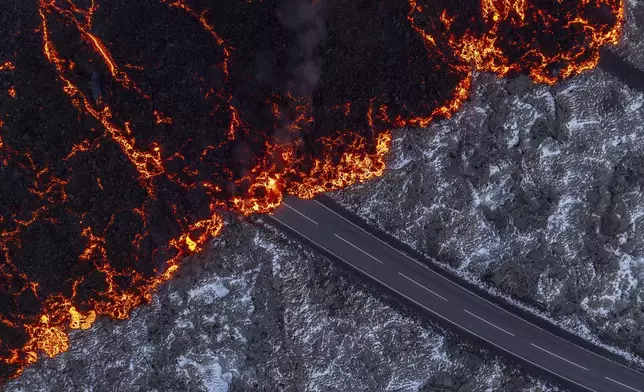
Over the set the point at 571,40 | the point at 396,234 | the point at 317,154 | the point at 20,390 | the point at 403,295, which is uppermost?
the point at 571,40

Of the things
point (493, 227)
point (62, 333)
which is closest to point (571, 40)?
point (493, 227)

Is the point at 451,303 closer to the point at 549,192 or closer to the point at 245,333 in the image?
the point at 549,192

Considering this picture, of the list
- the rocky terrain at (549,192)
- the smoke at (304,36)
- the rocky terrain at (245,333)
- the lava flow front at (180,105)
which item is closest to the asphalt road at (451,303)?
the rocky terrain at (245,333)

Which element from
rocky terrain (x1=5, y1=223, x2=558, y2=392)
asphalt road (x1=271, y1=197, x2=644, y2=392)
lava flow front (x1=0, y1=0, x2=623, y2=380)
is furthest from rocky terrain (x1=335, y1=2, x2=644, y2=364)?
rocky terrain (x1=5, y1=223, x2=558, y2=392)

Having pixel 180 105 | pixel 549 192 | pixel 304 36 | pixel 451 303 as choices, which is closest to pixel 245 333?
pixel 451 303

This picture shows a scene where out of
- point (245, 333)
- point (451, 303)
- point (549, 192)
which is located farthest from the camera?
point (245, 333)

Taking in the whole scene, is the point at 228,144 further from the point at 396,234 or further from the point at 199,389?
the point at 199,389

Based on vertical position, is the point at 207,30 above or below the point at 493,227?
above
